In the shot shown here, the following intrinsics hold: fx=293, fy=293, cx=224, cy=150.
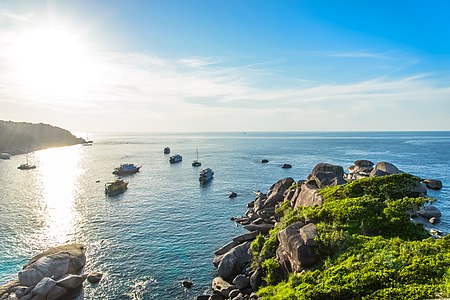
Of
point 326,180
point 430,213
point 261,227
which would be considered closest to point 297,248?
point 326,180

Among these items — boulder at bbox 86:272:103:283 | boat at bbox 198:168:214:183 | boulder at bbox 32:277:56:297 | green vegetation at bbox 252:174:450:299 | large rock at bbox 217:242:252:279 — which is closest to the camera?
green vegetation at bbox 252:174:450:299

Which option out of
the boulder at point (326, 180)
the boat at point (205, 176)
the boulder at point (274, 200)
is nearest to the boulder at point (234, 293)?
the boulder at point (326, 180)

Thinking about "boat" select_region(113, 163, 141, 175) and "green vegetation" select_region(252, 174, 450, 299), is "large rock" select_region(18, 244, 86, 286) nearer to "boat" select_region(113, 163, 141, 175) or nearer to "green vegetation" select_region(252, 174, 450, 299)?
"green vegetation" select_region(252, 174, 450, 299)

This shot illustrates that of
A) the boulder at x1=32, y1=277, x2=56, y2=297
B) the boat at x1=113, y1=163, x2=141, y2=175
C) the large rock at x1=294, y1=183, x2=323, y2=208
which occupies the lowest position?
the boulder at x1=32, y1=277, x2=56, y2=297

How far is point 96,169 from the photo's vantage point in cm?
11525

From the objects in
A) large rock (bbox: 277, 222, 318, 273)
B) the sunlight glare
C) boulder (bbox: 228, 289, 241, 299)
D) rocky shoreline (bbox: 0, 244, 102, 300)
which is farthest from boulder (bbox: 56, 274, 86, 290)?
large rock (bbox: 277, 222, 318, 273)

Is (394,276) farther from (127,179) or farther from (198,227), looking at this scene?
(127,179)

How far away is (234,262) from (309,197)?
1240 cm

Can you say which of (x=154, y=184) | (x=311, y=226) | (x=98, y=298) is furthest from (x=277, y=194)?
(x=154, y=184)

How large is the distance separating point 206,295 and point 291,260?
34.7ft

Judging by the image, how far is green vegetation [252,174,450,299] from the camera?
680 inches

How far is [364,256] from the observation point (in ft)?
67.5

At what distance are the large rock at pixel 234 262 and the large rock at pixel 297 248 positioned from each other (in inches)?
284

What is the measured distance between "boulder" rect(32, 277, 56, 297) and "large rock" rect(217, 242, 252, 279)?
17.3 metres
